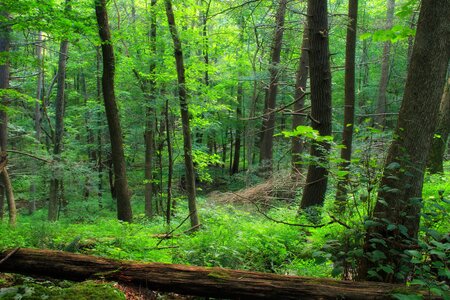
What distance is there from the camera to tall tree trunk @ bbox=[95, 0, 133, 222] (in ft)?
27.3

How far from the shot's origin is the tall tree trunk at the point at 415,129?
10.5ft

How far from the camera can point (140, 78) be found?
42.5ft

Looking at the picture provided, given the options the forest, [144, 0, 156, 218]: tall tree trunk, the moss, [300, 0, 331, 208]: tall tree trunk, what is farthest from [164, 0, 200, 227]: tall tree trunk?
the moss

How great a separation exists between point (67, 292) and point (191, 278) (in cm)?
113

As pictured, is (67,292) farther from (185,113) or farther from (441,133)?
(441,133)

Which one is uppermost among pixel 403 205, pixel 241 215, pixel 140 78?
pixel 140 78

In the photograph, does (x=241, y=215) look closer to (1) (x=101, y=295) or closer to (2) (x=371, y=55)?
(1) (x=101, y=295)

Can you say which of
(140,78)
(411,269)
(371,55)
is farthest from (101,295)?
(371,55)

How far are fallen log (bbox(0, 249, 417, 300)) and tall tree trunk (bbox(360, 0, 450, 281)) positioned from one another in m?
0.41

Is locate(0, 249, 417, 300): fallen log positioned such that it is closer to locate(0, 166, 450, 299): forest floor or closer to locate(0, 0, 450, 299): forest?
locate(0, 0, 450, 299): forest

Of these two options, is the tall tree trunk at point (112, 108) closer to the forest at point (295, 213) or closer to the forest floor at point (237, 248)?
the forest at point (295, 213)

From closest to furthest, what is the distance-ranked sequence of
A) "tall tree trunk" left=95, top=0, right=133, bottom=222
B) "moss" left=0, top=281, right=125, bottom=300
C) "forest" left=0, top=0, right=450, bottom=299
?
"moss" left=0, top=281, right=125, bottom=300 < "forest" left=0, top=0, right=450, bottom=299 < "tall tree trunk" left=95, top=0, right=133, bottom=222

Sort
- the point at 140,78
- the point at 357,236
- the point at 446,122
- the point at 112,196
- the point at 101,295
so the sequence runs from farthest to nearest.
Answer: the point at 112,196, the point at 140,78, the point at 446,122, the point at 357,236, the point at 101,295

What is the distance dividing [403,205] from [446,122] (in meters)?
6.47
